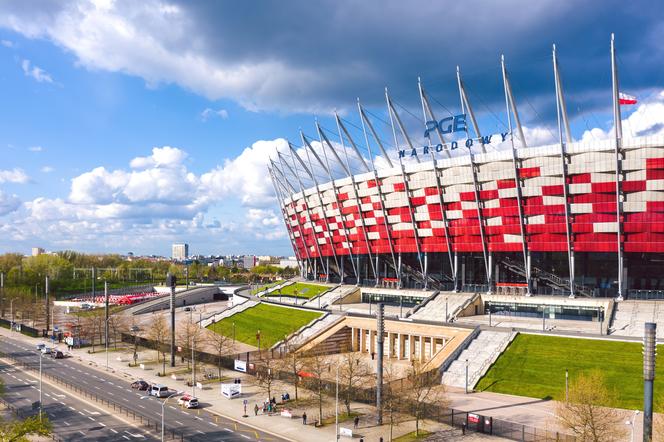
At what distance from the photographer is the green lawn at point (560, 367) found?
175 feet

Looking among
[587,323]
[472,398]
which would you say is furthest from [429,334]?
[587,323]

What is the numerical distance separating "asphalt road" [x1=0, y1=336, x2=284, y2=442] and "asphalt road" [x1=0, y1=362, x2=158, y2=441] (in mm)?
717

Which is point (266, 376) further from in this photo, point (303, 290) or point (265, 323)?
point (303, 290)

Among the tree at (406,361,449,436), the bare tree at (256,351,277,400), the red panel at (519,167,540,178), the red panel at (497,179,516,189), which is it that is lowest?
the bare tree at (256,351,277,400)

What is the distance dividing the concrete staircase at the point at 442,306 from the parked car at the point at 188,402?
41.4m

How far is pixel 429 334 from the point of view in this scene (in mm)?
71250

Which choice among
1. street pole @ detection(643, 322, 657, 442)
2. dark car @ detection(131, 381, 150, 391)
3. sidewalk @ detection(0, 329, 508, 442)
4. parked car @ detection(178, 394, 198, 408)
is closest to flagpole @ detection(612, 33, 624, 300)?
sidewalk @ detection(0, 329, 508, 442)

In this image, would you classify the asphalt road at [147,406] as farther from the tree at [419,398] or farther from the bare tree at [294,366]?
the tree at [419,398]

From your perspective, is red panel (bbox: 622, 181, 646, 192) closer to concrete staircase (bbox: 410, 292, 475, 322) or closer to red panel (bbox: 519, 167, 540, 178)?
red panel (bbox: 519, 167, 540, 178)

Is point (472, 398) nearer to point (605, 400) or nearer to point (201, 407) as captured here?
point (605, 400)

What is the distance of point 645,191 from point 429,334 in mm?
40377

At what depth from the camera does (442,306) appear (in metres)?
90.2

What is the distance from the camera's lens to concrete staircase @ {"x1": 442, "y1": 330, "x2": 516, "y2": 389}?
58.9 metres

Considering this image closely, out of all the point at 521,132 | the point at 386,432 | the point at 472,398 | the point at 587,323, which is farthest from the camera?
the point at 521,132
